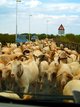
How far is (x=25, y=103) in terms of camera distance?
3.62 m

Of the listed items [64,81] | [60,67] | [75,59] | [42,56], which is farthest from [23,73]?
[75,59]

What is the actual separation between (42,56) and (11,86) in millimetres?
5177

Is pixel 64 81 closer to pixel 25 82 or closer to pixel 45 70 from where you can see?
pixel 25 82

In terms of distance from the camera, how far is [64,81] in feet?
45.4

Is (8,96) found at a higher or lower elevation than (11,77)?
higher

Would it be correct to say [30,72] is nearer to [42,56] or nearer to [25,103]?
[42,56]

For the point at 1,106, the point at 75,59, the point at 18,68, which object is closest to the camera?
the point at 1,106

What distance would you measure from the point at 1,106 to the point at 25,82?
1234 cm

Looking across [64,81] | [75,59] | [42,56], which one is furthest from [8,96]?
[75,59]

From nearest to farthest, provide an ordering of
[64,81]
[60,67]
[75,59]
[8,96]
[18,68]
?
[8,96] → [64,81] → [18,68] → [60,67] → [75,59]

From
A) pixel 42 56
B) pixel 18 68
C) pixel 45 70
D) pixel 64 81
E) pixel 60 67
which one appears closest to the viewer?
pixel 64 81

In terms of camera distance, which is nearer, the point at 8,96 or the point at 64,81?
the point at 8,96

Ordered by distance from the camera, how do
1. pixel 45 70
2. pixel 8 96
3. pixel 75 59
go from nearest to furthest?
pixel 8 96, pixel 45 70, pixel 75 59

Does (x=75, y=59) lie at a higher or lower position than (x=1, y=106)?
lower
